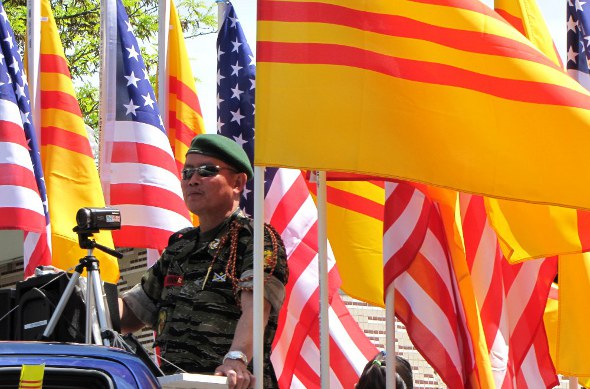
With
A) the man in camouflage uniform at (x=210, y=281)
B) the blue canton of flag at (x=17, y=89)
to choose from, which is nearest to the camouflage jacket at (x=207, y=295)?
the man in camouflage uniform at (x=210, y=281)

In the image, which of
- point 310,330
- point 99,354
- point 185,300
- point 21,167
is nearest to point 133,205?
point 21,167

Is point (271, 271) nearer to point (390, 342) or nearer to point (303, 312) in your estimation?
point (390, 342)

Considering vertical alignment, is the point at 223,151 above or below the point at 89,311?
above

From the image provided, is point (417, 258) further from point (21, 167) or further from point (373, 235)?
point (21, 167)

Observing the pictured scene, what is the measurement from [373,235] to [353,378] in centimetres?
101

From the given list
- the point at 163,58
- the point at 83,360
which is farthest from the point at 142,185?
the point at 83,360

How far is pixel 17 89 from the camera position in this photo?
463 inches

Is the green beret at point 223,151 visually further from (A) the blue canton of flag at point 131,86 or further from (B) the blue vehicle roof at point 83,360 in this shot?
(A) the blue canton of flag at point 131,86

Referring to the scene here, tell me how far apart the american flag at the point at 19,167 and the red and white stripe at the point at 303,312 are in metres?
1.76

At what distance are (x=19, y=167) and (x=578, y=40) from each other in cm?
410

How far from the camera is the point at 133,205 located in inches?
439

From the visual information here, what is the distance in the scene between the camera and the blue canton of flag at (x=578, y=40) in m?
10.5

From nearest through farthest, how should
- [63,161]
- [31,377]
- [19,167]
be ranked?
[31,377] < [19,167] < [63,161]

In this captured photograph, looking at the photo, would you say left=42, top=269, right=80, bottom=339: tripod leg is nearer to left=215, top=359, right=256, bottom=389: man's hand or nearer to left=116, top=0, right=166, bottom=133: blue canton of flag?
left=215, top=359, right=256, bottom=389: man's hand
